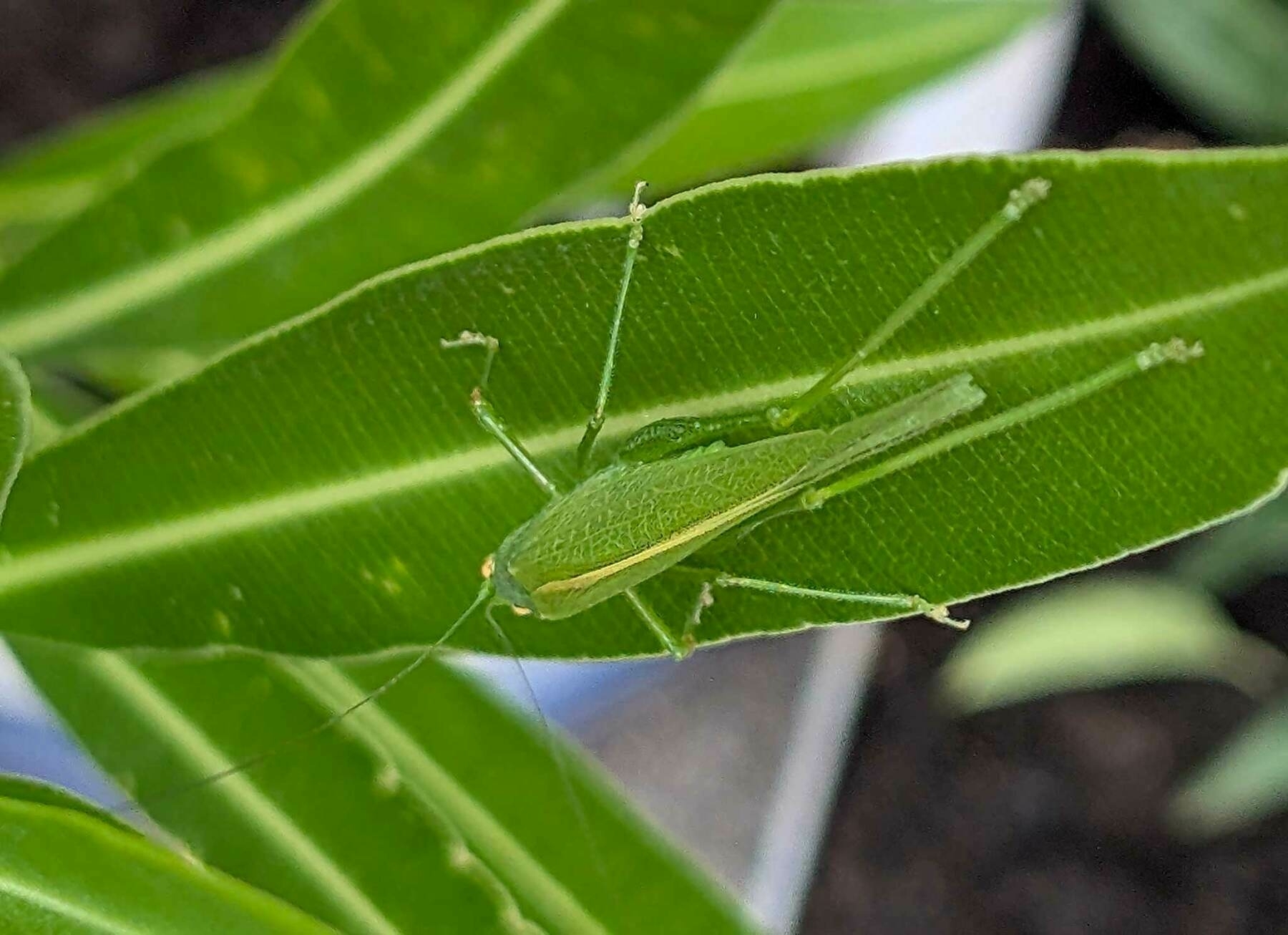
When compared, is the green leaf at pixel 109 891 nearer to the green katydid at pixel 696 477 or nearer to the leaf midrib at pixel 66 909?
the leaf midrib at pixel 66 909

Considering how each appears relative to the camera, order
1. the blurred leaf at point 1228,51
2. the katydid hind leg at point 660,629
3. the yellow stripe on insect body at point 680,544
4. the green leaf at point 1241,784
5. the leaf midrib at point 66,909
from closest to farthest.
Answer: the leaf midrib at point 66,909, the katydid hind leg at point 660,629, the yellow stripe on insect body at point 680,544, the green leaf at point 1241,784, the blurred leaf at point 1228,51

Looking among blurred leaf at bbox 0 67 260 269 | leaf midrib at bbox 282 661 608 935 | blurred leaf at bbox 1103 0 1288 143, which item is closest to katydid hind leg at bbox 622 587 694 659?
leaf midrib at bbox 282 661 608 935

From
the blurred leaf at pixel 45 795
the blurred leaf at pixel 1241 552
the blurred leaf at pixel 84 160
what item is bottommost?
the blurred leaf at pixel 1241 552

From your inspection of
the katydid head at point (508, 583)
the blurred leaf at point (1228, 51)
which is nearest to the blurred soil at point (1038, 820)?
the blurred leaf at point (1228, 51)

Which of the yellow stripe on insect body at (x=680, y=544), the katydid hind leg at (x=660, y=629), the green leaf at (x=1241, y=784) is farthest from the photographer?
the green leaf at (x=1241, y=784)

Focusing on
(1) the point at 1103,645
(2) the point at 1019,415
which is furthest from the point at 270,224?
(1) the point at 1103,645

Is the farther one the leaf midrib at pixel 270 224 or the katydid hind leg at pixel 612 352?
the leaf midrib at pixel 270 224

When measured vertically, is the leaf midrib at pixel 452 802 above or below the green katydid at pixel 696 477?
below

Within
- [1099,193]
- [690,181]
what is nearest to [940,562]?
[1099,193]
